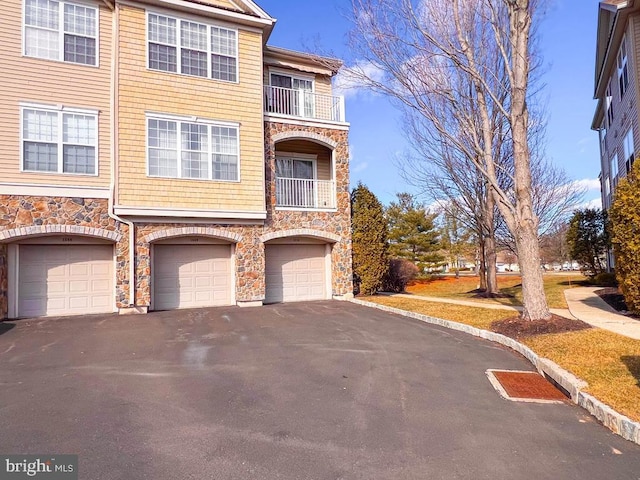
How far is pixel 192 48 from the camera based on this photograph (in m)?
13.6

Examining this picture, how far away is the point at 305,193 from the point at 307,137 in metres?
2.08

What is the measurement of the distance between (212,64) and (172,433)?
12578 mm

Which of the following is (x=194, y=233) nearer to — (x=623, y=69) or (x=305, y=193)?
(x=305, y=193)

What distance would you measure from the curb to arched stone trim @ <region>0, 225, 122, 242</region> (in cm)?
998

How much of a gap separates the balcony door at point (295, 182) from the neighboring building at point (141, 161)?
0.11 metres

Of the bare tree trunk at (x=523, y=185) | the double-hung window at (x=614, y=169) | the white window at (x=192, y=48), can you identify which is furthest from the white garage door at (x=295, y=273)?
the double-hung window at (x=614, y=169)

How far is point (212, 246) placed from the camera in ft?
46.8

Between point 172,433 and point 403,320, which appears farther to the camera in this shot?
point 403,320

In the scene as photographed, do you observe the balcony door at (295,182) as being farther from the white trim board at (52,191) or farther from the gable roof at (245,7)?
the white trim board at (52,191)

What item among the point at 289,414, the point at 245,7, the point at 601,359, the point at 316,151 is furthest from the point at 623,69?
the point at 289,414

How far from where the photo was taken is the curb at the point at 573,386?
4238mm

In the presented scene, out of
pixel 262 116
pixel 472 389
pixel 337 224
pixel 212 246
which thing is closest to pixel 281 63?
pixel 262 116

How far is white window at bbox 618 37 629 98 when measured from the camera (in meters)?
16.2

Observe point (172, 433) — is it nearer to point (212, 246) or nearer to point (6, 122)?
point (212, 246)
